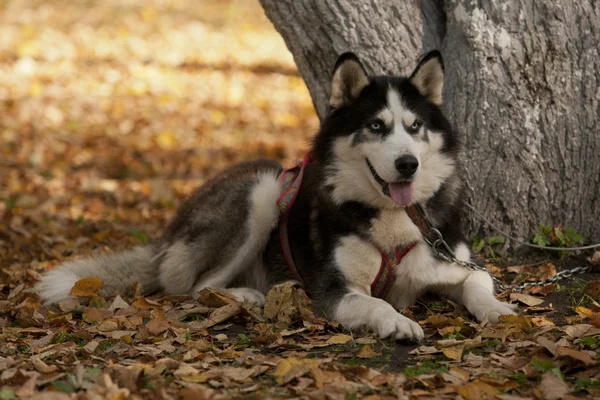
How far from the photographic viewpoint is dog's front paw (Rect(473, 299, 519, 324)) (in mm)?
4121

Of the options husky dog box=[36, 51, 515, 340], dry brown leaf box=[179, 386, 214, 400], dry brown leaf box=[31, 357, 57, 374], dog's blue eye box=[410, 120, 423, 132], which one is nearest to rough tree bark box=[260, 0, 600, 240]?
husky dog box=[36, 51, 515, 340]

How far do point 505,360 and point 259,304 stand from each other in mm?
1866

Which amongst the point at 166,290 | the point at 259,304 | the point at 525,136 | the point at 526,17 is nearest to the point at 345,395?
the point at 259,304

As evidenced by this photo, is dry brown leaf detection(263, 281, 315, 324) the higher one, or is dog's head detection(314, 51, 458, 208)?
dog's head detection(314, 51, 458, 208)

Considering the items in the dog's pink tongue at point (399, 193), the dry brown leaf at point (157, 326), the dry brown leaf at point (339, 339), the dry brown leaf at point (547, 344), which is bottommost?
the dry brown leaf at point (157, 326)

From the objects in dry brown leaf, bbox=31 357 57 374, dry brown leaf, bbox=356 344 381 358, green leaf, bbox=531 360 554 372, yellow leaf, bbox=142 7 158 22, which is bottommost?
dry brown leaf, bbox=356 344 381 358

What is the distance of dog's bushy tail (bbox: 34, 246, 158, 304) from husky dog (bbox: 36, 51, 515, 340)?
1 centimetres

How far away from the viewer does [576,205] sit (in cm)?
534

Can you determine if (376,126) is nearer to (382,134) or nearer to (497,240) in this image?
(382,134)

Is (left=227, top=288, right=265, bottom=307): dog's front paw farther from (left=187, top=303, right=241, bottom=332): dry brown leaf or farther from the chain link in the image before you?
the chain link

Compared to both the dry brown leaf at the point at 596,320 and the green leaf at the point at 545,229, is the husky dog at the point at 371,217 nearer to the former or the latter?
the dry brown leaf at the point at 596,320

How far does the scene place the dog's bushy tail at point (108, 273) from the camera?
4934 millimetres

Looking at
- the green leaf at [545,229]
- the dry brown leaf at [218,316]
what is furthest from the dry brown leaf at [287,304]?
the green leaf at [545,229]

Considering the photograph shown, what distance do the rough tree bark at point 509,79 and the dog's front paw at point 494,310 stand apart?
124cm
